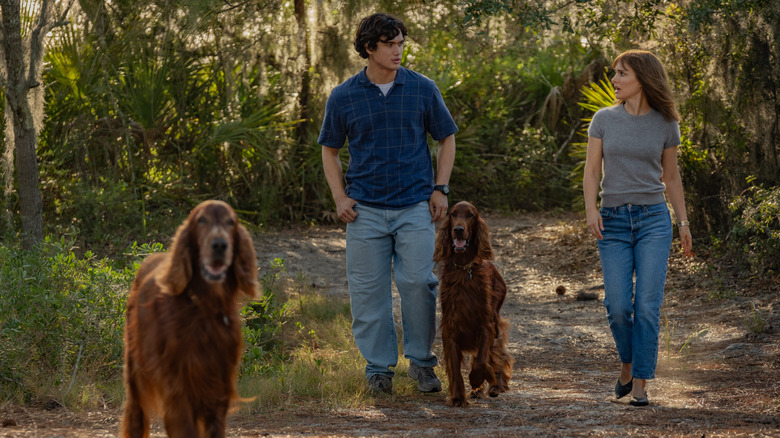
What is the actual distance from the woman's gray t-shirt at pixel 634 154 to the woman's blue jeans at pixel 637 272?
0.07 metres

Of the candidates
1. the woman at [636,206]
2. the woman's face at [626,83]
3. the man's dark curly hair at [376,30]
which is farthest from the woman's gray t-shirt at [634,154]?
the man's dark curly hair at [376,30]

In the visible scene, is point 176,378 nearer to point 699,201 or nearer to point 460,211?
point 460,211

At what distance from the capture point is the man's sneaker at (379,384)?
17.6ft

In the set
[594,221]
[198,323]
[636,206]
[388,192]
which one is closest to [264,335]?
[388,192]

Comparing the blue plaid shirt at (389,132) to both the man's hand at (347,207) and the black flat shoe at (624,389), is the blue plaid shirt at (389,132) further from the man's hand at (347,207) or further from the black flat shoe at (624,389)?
the black flat shoe at (624,389)

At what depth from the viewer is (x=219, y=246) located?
3.17 metres

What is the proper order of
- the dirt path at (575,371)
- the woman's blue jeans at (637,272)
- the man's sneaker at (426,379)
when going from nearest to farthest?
the dirt path at (575,371) < the woman's blue jeans at (637,272) < the man's sneaker at (426,379)

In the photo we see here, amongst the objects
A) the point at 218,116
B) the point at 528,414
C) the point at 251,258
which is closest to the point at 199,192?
the point at 218,116

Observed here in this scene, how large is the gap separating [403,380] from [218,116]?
731 cm

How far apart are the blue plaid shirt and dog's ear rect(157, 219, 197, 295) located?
84.6 inches

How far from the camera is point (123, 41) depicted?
1148cm

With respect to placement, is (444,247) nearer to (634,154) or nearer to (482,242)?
(482,242)

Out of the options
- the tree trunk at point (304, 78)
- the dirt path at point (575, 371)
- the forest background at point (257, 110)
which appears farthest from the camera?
the tree trunk at point (304, 78)

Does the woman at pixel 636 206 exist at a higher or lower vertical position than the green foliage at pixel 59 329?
higher
